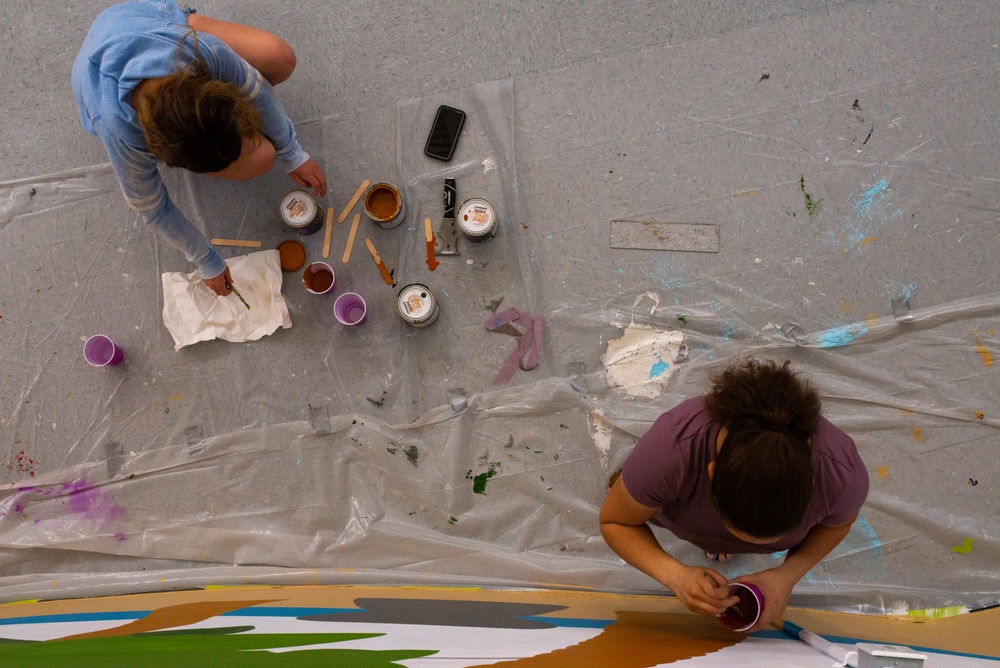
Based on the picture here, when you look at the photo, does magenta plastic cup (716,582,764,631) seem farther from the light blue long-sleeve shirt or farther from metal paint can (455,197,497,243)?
the light blue long-sleeve shirt

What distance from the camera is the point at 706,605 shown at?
911 mm

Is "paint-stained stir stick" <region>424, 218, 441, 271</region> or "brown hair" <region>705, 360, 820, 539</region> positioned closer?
"brown hair" <region>705, 360, 820, 539</region>

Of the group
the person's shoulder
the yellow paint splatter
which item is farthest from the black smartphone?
the yellow paint splatter

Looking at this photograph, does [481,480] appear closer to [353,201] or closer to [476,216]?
[476,216]

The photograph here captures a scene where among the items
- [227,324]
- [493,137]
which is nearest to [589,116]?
[493,137]

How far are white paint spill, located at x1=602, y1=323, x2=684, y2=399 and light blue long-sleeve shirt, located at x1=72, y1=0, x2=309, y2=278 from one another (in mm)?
862

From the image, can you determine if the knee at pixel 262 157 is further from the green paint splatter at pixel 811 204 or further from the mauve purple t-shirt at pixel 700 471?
the green paint splatter at pixel 811 204

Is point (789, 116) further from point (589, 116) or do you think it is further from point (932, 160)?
point (589, 116)

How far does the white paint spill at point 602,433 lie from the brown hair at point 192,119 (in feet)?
2.94

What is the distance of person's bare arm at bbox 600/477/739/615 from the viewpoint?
0.91m

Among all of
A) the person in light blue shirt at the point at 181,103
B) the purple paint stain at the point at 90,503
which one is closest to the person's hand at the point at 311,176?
the person in light blue shirt at the point at 181,103

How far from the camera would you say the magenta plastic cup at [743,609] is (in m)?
0.94

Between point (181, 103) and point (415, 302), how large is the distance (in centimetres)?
59

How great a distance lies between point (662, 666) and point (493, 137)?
115 cm
